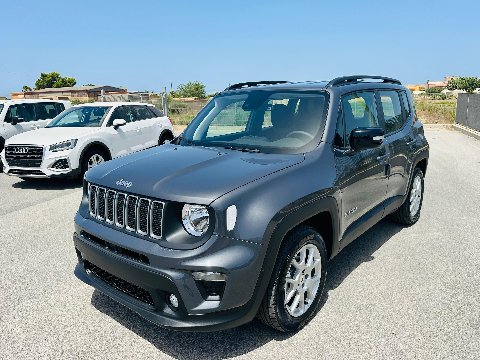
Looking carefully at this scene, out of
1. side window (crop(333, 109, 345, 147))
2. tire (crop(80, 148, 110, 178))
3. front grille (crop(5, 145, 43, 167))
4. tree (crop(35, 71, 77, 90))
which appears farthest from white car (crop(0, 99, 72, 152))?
tree (crop(35, 71, 77, 90))

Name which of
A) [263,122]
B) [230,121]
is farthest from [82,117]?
[263,122]

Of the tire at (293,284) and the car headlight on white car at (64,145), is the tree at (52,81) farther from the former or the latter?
the tire at (293,284)

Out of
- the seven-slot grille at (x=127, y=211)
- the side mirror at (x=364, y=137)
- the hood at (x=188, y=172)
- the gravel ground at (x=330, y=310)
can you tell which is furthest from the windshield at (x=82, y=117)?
the side mirror at (x=364, y=137)

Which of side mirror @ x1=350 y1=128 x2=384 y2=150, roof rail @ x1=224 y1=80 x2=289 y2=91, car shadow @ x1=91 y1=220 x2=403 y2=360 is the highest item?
roof rail @ x1=224 y1=80 x2=289 y2=91

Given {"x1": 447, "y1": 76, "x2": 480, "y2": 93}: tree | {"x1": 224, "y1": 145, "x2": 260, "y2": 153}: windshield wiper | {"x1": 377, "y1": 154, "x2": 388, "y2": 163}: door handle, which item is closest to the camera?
{"x1": 224, "y1": 145, "x2": 260, "y2": 153}: windshield wiper

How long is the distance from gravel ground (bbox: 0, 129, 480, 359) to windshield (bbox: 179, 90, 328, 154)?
140 cm

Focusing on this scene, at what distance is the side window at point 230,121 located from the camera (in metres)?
3.99

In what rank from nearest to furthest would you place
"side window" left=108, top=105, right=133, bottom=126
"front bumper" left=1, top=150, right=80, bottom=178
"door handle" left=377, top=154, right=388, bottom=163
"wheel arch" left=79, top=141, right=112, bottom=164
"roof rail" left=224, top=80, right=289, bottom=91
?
"door handle" left=377, top=154, right=388, bottom=163, "roof rail" left=224, top=80, right=289, bottom=91, "front bumper" left=1, top=150, right=80, bottom=178, "wheel arch" left=79, top=141, right=112, bottom=164, "side window" left=108, top=105, right=133, bottom=126

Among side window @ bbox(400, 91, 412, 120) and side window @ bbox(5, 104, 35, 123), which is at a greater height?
side window @ bbox(400, 91, 412, 120)

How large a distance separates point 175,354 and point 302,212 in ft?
4.23

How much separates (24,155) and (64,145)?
81 cm

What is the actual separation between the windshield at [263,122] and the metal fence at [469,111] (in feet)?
50.1

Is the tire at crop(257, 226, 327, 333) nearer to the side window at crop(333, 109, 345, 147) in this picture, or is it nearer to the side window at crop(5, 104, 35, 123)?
the side window at crop(333, 109, 345, 147)

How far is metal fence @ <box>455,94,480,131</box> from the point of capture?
54.2 ft
